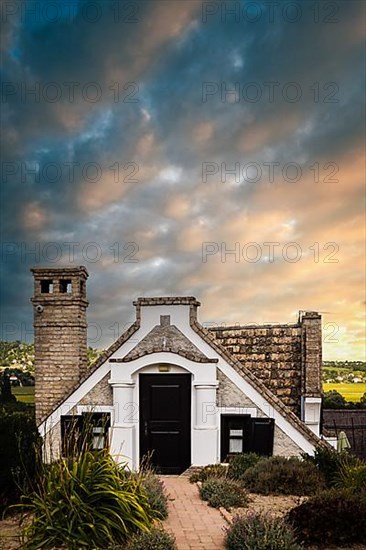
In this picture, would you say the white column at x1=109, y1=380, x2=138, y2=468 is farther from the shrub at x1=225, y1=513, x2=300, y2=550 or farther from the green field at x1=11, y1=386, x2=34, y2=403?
the green field at x1=11, y1=386, x2=34, y2=403

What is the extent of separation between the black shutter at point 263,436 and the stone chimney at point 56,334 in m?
4.65

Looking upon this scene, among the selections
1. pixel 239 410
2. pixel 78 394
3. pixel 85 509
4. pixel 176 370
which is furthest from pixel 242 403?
pixel 85 509

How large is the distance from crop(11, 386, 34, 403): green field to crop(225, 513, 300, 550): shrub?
1688 centimetres

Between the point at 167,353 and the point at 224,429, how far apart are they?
2.28 m

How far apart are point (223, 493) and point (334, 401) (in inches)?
804

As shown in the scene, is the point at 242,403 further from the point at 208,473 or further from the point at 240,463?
the point at 208,473

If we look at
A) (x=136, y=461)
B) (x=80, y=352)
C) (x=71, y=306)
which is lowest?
(x=136, y=461)

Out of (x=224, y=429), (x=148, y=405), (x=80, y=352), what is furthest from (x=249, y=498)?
(x=80, y=352)

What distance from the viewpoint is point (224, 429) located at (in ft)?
46.5

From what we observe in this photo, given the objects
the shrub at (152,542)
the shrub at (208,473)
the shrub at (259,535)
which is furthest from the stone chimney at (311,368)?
the shrub at (152,542)

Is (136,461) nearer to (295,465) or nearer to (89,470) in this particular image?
(295,465)

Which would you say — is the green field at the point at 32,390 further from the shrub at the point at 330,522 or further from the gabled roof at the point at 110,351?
the shrub at the point at 330,522

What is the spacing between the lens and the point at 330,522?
28.5ft

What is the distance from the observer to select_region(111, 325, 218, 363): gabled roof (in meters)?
14.3
